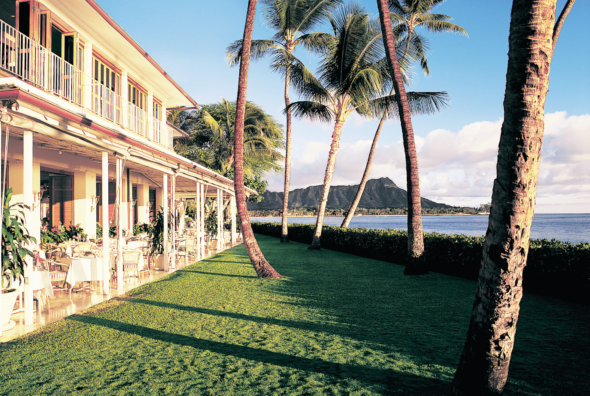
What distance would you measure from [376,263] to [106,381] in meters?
11.1

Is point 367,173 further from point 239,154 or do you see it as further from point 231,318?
point 231,318

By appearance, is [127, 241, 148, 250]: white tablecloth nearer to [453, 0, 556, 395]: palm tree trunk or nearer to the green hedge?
the green hedge

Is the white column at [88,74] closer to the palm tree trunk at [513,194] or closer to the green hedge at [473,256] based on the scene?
the green hedge at [473,256]

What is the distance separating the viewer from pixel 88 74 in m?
11.6

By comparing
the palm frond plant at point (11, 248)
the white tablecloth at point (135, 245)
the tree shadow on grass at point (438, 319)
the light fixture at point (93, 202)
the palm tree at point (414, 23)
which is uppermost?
the palm tree at point (414, 23)

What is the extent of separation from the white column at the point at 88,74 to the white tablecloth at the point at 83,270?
5.60 metres

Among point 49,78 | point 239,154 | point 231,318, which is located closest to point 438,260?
point 239,154

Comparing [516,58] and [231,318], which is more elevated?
[516,58]

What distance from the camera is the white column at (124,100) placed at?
1350cm

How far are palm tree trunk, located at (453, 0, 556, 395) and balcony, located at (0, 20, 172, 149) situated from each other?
9128 millimetres

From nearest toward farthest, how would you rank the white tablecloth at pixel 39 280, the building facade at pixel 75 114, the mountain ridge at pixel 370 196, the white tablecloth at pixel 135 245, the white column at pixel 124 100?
the building facade at pixel 75 114, the white tablecloth at pixel 39 280, the white tablecloth at pixel 135 245, the white column at pixel 124 100, the mountain ridge at pixel 370 196

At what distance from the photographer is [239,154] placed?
400 inches

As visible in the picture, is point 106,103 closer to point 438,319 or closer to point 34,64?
point 34,64

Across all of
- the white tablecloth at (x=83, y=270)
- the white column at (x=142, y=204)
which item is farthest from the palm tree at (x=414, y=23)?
the white tablecloth at (x=83, y=270)
